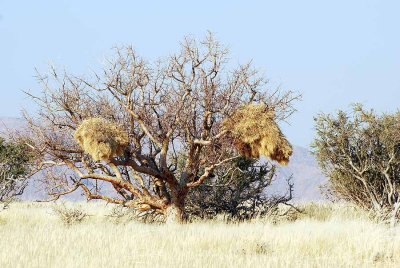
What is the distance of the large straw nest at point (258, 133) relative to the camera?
1557cm

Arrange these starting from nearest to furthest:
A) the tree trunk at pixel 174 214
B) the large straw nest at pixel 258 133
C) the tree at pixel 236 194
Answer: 1. the large straw nest at pixel 258 133
2. the tree trunk at pixel 174 214
3. the tree at pixel 236 194

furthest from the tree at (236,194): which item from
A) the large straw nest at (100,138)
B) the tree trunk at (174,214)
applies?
the large straw nest at (100,138)

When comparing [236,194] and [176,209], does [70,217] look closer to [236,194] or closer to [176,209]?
[176,209]

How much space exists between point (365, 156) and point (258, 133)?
5.15 metres

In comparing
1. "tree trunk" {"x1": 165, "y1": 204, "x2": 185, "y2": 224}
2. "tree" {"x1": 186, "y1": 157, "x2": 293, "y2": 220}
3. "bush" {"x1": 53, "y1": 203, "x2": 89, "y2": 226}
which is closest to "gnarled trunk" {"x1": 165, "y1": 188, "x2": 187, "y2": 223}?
"tree trunk" {"x1": 165, "y1": 204, "x2": 185, "y2": 224}

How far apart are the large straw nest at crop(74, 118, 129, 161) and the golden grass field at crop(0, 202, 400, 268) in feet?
5.75

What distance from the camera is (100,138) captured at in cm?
1488

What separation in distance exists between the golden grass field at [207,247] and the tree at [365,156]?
5.00m

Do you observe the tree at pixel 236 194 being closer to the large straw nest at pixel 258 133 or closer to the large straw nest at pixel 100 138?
the large straw nest at pixel 258 133

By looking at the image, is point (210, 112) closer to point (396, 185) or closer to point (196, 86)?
point (196, 86)

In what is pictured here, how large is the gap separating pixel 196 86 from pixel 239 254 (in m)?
7.27

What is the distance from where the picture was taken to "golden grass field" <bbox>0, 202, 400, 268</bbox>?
9.15 metres

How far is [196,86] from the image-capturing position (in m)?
17.0

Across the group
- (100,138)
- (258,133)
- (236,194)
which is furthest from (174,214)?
(100,138)
